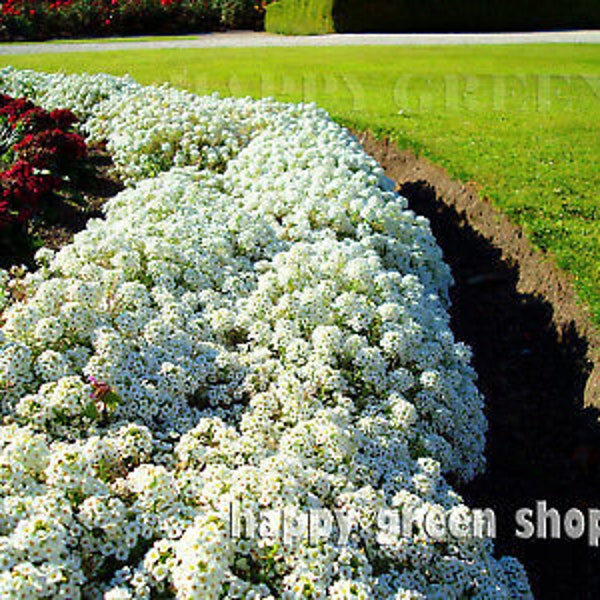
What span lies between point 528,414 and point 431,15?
19491mm

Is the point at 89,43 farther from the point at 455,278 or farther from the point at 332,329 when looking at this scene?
the point at 332,329

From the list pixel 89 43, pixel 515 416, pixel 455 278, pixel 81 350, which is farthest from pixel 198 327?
pixel 89 43

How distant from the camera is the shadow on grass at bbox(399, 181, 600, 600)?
3789 millimetres

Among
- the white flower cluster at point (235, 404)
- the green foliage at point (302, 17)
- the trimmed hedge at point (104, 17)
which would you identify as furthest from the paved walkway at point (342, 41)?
the white flower cluster at point (235, 404)

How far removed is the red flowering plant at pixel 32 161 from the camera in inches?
221

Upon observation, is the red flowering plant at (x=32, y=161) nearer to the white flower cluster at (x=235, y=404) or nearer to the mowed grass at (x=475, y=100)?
the white flower cluster at (x=235, y=404)

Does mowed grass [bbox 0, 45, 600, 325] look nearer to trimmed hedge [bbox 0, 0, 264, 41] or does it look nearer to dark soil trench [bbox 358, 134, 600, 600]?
dark soil trench [bbox 358, 134, 600, 600]

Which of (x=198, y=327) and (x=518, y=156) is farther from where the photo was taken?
(x=518, y=156)

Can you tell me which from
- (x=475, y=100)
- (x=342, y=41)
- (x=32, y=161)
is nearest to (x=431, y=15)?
(x=342, y=41)

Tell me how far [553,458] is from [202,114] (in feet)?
18.2

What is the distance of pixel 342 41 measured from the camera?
63.6 ft

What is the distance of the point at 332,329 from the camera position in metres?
3.74

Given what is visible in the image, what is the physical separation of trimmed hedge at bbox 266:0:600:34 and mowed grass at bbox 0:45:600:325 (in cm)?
417

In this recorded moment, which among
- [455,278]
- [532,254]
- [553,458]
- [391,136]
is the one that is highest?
[391,136]
